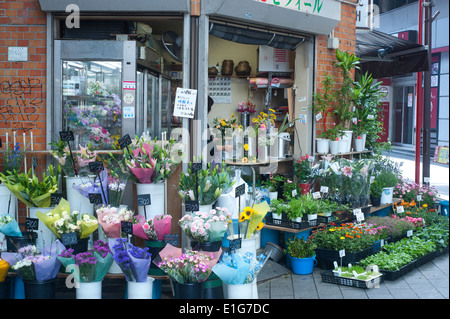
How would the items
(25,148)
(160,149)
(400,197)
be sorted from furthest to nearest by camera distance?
(400,197) < (25,148) < (160,149)

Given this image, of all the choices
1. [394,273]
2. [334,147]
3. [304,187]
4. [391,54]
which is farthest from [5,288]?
[391,54]

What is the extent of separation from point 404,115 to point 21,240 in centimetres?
1770

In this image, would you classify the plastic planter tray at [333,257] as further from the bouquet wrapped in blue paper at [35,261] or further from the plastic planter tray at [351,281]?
the bouquet wrapped in blue paper at [35,261]

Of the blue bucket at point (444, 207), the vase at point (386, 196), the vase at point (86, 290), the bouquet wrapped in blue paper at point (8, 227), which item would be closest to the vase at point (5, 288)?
the bouquet wrapped in blue paper at point (8, 227)

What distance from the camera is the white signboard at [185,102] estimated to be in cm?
611

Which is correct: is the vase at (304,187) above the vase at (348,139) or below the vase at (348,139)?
below

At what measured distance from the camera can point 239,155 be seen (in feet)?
23.8

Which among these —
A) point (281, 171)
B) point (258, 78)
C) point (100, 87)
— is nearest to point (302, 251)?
point (281, 171)

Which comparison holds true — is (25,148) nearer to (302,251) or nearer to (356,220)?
(302,251)

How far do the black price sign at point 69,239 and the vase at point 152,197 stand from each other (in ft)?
2.49

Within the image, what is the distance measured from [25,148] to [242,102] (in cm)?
415

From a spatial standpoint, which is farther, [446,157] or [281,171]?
[446,157]

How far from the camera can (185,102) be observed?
6.13m
